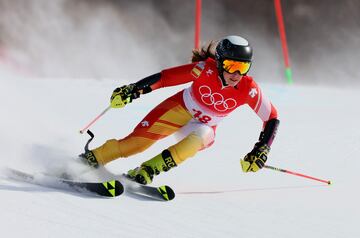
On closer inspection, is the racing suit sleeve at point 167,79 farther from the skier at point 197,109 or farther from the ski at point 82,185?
the ski at point 82,185

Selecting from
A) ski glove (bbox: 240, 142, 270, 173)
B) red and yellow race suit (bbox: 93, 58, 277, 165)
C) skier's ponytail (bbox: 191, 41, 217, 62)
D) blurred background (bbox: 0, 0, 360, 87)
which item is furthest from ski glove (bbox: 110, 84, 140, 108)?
blurred background (bbox: 0, 0, 360, 87)

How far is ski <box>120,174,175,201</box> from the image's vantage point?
283cm

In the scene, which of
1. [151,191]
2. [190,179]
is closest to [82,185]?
[151,191]

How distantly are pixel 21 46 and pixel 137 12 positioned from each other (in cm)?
306

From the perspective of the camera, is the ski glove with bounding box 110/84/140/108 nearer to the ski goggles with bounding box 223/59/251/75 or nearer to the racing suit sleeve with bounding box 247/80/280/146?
the ski goggles with bounding box 223/59/251/75

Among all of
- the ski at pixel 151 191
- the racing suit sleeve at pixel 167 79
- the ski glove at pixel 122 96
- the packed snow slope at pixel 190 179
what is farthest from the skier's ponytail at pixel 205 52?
the ski at pixel 151 191

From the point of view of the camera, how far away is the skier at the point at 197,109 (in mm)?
3061

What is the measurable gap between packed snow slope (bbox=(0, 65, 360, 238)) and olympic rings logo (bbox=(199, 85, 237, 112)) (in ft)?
1.69

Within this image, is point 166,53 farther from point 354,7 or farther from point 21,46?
point 354,7

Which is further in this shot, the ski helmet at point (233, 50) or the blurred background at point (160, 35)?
the blurred background at point (160, 35)

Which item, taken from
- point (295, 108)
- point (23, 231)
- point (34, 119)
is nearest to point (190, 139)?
point (23, 231)

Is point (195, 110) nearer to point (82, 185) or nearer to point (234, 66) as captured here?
point (234, 66)

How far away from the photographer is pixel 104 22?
11.9 meters

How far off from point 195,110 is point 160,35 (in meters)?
9.42
